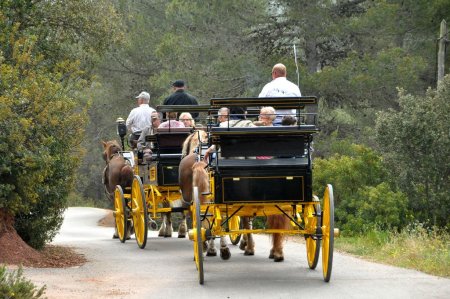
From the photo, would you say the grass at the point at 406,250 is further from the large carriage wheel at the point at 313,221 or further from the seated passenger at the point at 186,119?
the seated passenger at the point at 186,119

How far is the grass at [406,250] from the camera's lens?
568 inches

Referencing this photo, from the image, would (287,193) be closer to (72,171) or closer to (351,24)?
(72,171)

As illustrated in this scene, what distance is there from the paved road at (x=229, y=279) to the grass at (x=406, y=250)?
41 centimetres

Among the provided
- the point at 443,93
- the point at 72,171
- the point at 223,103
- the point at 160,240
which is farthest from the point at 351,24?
the point at 223,103

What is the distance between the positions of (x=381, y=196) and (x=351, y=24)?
11.6m

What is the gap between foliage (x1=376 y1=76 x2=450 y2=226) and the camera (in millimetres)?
25484

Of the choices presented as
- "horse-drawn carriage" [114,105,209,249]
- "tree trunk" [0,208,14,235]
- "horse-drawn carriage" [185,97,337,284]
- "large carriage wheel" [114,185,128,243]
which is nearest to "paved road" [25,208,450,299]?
"horse-drawn carriage" [185,97,337,284]

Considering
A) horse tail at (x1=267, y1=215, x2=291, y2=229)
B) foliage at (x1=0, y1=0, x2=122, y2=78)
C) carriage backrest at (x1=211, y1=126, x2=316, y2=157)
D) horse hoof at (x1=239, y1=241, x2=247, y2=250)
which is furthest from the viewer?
foliage at (x1=0, y1=0, x2=122, y2=78)

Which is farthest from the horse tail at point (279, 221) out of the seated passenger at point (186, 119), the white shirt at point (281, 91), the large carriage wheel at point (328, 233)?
the seated passenger at point (186, 119)

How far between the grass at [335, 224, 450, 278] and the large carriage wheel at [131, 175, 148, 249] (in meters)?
3.57

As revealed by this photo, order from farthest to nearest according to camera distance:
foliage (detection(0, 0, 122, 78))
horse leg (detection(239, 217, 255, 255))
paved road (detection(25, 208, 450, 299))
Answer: foliage (detection(0, 0, 122, 78)) → horse leg (detection(239, 217, 255, 255)) → paved road (detection(25, 208, 450, 299))

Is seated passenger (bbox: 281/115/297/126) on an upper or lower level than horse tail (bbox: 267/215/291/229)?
upper

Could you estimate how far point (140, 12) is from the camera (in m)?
44.4

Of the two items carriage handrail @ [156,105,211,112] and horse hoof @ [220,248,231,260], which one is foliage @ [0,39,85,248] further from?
horse hoof @ [220,248,231,260]
